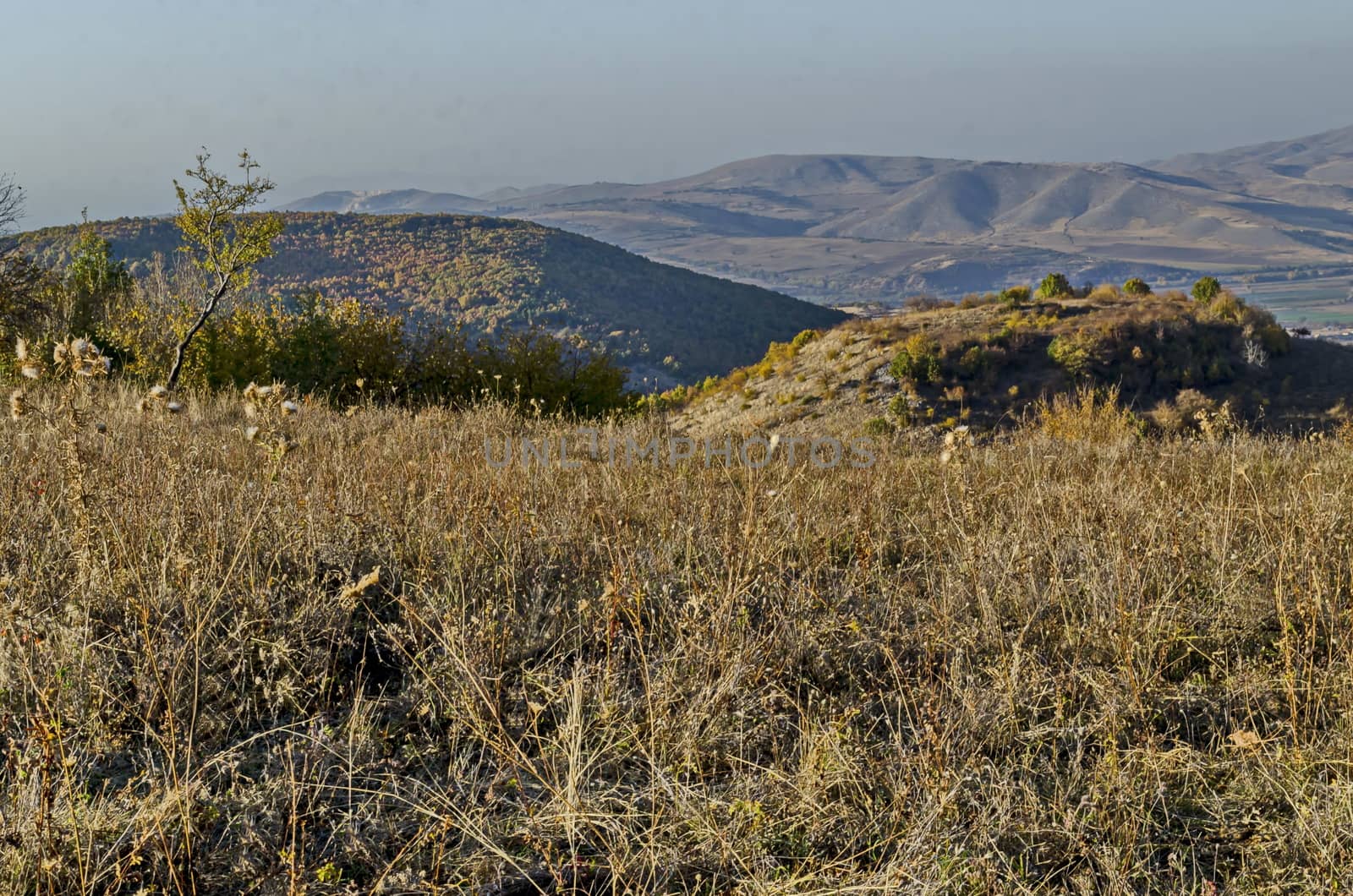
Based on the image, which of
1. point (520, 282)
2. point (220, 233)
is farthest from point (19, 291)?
point (520, 282)

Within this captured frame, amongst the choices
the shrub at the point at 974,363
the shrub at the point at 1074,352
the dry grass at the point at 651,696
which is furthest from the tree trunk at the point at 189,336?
the shrub at the point at 1074,352

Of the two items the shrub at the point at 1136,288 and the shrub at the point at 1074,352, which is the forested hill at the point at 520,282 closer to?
the shrub at the point at 1136,288

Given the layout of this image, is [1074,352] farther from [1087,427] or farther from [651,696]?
[651,696]

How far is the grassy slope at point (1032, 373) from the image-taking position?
750 inches

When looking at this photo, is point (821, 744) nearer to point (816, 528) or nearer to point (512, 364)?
point (816, 528)

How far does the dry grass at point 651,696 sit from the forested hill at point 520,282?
47219 mm

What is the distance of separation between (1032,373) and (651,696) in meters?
19.7

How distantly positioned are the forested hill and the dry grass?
155ft

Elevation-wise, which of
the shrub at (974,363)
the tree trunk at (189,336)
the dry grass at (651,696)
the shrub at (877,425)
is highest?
the tree trunk at (189,336)

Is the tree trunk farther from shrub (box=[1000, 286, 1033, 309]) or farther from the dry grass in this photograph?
shrub (box=[1000, 286, 1033, 309])

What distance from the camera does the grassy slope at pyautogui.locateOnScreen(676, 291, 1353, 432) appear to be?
19062mm

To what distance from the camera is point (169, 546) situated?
9.59ft

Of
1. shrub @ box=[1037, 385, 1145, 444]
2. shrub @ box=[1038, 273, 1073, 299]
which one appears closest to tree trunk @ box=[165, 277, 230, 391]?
shrub @ box=[1037, 385, 1145, 444]

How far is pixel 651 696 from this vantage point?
243 cm
